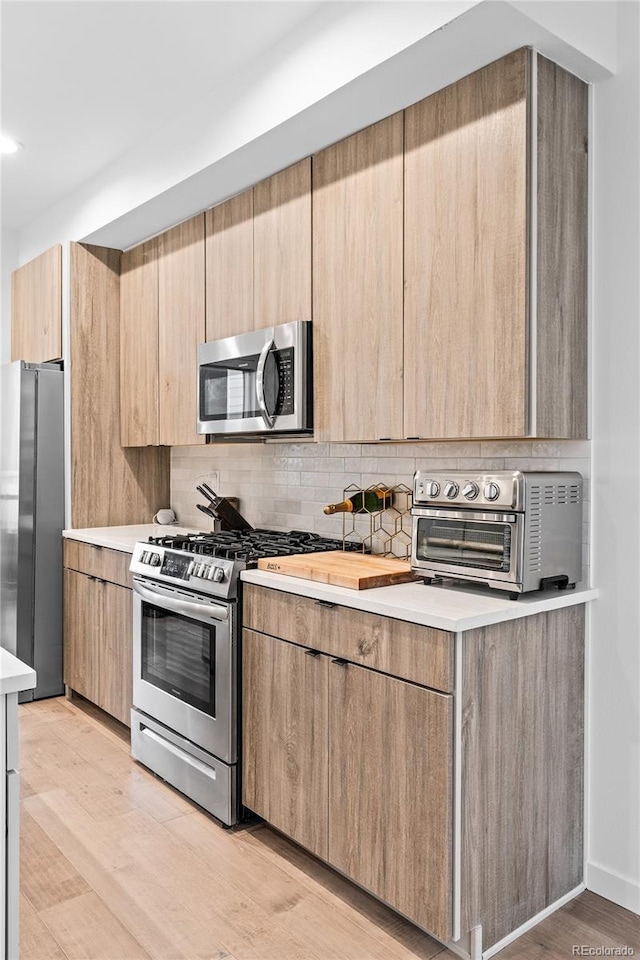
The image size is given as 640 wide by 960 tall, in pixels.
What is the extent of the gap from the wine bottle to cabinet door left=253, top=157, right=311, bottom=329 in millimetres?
708

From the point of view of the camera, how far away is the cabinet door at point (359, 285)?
2414mm

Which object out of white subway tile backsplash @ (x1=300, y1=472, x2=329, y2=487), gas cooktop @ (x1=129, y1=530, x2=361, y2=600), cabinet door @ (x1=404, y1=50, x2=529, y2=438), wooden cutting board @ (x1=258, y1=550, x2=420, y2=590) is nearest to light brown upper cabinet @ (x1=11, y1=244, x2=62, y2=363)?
gas cooktop @ (x1=129, y1=530, x2=361, y2=600)

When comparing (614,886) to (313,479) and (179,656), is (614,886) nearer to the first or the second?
(179,656)

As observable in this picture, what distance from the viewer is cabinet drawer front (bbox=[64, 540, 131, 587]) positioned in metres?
3.44

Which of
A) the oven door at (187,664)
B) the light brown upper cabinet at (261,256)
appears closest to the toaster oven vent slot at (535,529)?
the oven door at (187,664)

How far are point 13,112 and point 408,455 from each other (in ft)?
7.29

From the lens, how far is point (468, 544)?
2.18 m

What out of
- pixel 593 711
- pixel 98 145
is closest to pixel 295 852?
pixel 593 711

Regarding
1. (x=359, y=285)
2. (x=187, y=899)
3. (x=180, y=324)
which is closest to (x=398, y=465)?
(x=359, y=285)

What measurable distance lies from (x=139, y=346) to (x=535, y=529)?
258cm

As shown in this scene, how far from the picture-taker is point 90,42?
8.57 feet

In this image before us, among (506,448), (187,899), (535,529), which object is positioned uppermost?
(506,448)

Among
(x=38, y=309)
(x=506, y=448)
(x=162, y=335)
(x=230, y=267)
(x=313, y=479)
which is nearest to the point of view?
(x=506, y=448)

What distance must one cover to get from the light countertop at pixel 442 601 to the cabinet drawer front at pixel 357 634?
1.1 inches
